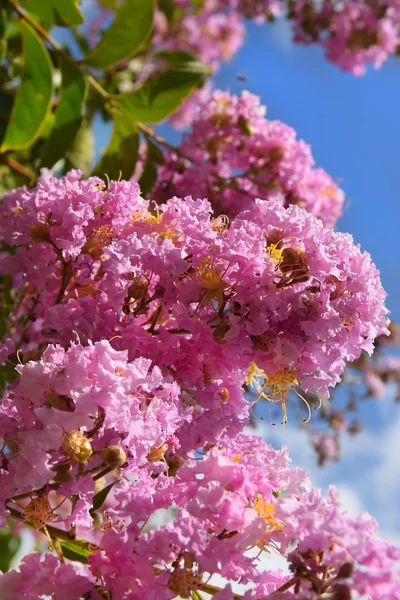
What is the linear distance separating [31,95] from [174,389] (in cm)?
129

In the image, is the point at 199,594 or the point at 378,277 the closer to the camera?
the point at 199,594

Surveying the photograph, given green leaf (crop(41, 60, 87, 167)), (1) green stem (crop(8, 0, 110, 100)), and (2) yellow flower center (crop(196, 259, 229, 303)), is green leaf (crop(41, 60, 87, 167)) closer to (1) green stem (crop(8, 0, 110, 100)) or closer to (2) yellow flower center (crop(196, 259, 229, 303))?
(1) green stem (crop(8, 0, 110, 100))

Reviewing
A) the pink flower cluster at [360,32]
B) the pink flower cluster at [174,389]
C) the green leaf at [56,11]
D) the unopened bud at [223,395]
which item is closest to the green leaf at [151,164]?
the green leaf at [56,11]

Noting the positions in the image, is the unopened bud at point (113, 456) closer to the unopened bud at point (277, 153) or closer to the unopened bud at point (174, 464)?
the unopened bud at point (174, 464)

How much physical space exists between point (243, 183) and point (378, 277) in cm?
100

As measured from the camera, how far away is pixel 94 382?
1086 millimetres

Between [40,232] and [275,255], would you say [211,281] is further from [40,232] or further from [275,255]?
[40,232]

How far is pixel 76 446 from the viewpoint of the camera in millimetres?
1074

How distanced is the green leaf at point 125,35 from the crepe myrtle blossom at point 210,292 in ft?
3.39

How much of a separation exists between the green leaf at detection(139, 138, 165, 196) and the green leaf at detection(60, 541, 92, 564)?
3.95 feet

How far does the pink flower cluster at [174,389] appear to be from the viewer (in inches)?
40.3

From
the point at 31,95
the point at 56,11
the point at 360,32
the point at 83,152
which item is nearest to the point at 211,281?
the point at 31,95

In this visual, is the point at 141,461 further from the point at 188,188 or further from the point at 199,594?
the point at 188,188

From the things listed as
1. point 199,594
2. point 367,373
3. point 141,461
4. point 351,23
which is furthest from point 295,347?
point 367,373
